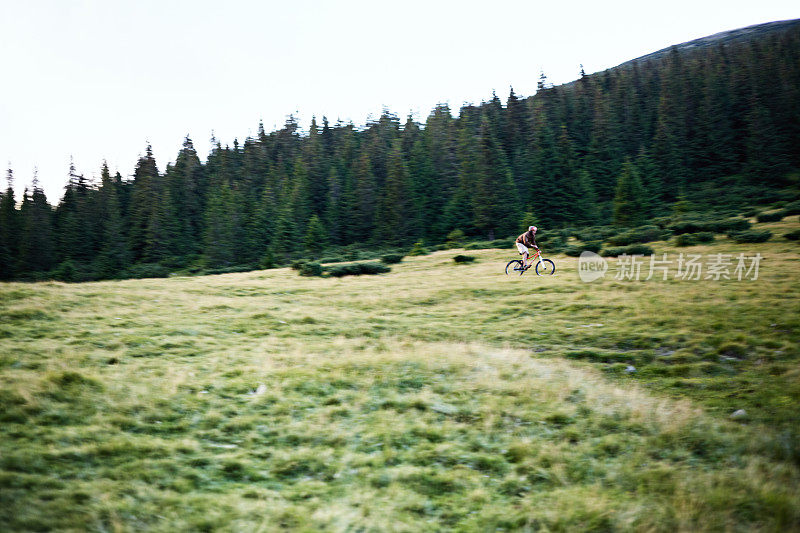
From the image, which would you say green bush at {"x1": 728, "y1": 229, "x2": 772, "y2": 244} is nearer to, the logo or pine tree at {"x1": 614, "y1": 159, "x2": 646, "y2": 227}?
the logo

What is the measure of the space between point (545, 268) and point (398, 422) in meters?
21.1

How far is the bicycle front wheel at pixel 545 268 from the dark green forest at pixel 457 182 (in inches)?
1173

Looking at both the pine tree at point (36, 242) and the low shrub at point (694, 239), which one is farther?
the pine tree at point (36, 242)

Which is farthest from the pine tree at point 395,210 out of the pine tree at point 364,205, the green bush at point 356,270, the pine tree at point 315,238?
the green bush at point 356,270

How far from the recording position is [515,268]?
26.1 m

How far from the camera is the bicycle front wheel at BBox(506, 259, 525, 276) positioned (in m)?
25.5

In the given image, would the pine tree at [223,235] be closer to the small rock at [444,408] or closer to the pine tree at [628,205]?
the pine tree at [628,205]

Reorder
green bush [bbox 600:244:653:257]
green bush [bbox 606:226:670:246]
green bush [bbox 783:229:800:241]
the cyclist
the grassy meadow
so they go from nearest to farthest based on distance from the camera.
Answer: the grassy meadow
the cyclist
green bush [bbox 783:229:800:241]
green bush [bbox 600:244:653:257]
green bush [bbox 606:226:670:246]

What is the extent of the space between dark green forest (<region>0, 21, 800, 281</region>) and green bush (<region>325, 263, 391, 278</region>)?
21828mm

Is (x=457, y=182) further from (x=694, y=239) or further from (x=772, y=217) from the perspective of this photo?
(x=694, y=239)

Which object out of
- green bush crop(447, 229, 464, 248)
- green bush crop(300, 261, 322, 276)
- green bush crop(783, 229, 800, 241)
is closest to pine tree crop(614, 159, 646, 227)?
green bush crop(447, 229, 464, 248)

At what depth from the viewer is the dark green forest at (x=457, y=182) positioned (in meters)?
64.4

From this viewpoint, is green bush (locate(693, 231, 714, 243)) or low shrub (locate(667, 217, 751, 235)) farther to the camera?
low shrub (locate(667, 217, 751, 235))

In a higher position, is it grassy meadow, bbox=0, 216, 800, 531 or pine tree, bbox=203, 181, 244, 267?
pine tree, bbox=203, 181, 244, 267
